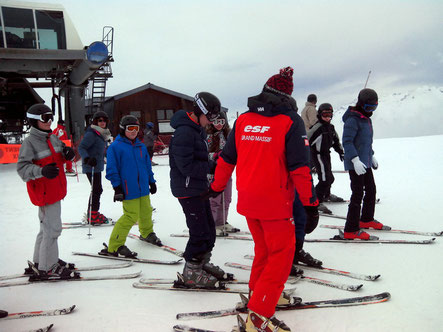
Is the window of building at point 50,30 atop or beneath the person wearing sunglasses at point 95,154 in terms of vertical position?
atop

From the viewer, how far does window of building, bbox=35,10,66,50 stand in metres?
16.0

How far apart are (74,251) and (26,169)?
1.60 m

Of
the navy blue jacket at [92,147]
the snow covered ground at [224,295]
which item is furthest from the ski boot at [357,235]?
the navy blue jacket at [92,147]

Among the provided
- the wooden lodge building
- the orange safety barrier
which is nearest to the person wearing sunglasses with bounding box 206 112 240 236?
the orange safety barrier

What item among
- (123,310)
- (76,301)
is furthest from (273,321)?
(76,301)

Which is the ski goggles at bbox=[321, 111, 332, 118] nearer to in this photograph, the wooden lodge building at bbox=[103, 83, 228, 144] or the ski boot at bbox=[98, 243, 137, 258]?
the ski boot at bbox=[98, 243, 137, 258]

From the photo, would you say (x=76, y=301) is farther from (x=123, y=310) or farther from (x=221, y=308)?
(x=221, y=308)

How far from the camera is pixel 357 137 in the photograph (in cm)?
464

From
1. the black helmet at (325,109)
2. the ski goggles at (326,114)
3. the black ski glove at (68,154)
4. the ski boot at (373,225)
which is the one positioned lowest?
the ski boot at (373,225)

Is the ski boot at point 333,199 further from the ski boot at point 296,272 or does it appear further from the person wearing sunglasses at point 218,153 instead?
the ski boot at point 296,272

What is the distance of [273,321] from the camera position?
2.44 meters

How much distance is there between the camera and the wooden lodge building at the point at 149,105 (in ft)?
73.7

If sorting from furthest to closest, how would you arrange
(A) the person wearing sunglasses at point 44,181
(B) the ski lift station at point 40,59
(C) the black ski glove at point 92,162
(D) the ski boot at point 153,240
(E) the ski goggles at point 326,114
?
(B) the ski lift station at point 40,59 → (E) the ski goggles at point 326,114 → (C) the black ski glove at point 92,162 → (D) the ski boot at point 153,240 → (A) the person wearing sunglasses at point 44,181

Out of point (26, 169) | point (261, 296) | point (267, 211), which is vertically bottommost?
point (261, 296)
